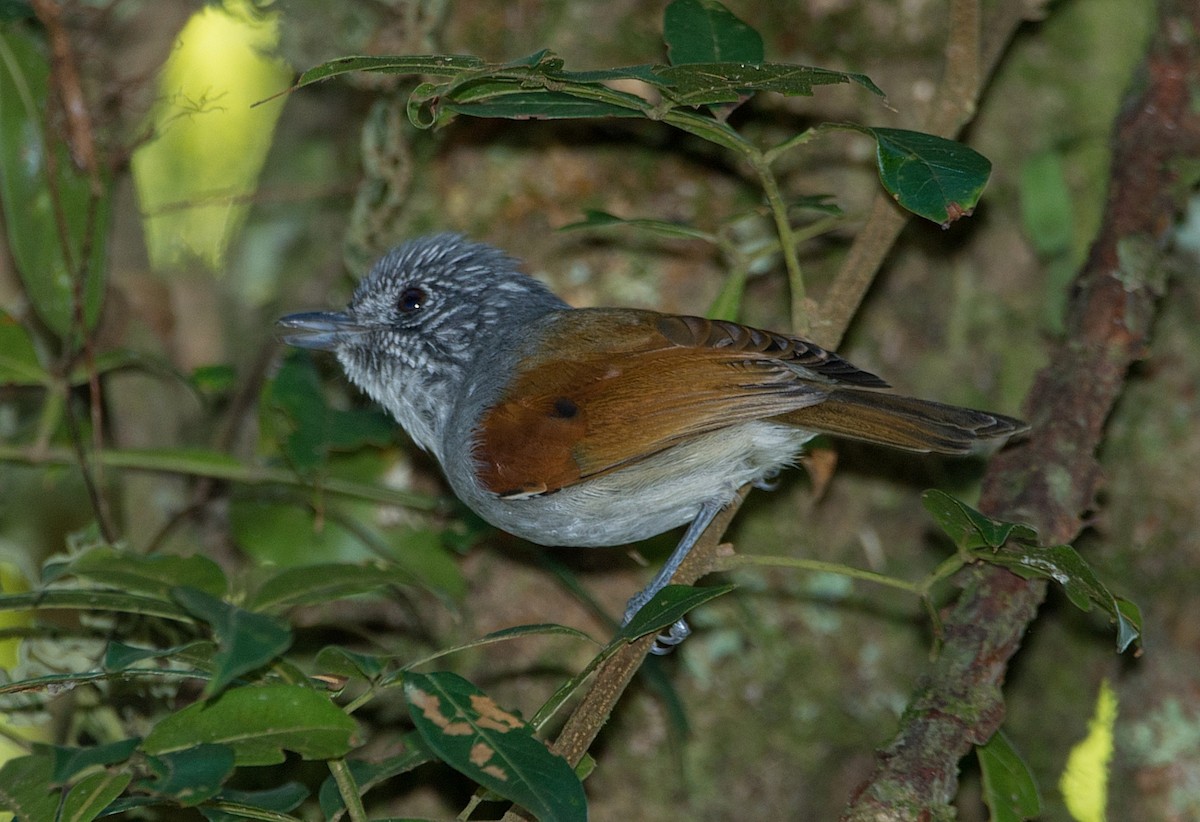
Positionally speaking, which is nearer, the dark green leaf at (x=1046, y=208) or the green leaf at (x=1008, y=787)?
the green leaf at (x=1008, y=787)

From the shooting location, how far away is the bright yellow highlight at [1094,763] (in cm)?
340

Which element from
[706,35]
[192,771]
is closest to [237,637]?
[192,771]

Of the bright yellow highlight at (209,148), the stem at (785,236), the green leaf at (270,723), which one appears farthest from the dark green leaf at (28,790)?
the bright yellow highlight at (209,148)

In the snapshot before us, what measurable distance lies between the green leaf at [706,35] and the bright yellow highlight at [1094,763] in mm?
2333

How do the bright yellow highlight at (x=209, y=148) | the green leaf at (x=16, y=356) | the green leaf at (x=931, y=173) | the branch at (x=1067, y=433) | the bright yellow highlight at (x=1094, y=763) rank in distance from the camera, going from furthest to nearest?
the bright yellow highlight at (x=209, y=148) → the bright yellow highlight at (x=1094, y=763) → the green leaf at (x=16, y=356) → the branch at (x=1067, y=433) → the green leaf at (x=931, y=173)

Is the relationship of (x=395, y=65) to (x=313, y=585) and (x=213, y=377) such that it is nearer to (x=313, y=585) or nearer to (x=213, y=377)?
(x=313, y=585)

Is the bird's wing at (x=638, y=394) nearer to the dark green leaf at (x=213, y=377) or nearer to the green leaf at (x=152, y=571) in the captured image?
the green leaf at (x=152, y=571)

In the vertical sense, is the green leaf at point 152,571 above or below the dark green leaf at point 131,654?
below

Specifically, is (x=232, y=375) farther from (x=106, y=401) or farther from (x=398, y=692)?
(x=398, y=692)

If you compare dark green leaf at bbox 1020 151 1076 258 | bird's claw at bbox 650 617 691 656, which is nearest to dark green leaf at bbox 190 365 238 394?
bird's claw at bbox 650 617 691 656

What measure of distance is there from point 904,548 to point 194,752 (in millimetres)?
2483

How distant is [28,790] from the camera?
2.01 m

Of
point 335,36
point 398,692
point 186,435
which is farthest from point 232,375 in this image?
point 335,36

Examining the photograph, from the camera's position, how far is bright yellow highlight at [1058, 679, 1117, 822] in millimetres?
3402
